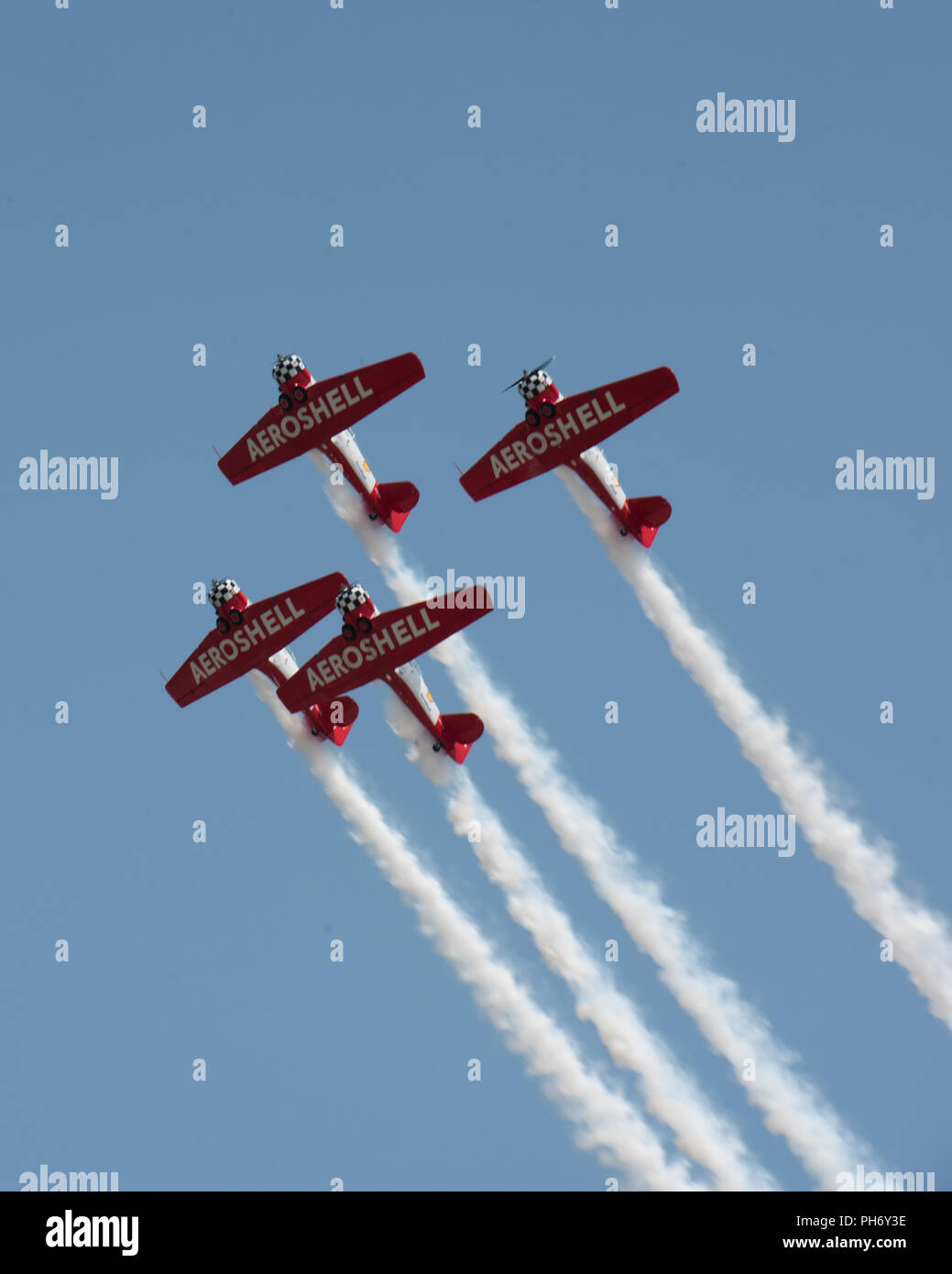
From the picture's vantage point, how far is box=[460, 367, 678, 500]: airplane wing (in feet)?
284

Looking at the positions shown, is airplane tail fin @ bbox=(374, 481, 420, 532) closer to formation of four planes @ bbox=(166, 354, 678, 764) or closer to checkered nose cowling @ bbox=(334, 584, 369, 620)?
formation of four planes @ bbox=(166, 354, 678, 764)

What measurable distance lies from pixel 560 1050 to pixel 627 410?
23.4m

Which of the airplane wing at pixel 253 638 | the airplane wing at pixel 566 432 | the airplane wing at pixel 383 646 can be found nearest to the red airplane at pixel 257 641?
the airplane wing at pixel 253 638

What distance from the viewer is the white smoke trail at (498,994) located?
274 ft

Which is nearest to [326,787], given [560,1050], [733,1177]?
[560,1050]

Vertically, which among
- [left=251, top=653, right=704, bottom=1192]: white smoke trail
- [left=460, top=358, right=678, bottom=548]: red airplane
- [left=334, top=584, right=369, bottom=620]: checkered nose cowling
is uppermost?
[left=460, top=358, right=678, bottom=548]: red airplane

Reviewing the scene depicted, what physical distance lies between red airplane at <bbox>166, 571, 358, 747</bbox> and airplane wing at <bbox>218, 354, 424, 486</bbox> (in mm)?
4952

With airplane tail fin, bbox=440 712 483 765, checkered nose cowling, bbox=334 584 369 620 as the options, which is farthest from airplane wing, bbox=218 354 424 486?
airplane tail fin, bbox=440 712 483 765

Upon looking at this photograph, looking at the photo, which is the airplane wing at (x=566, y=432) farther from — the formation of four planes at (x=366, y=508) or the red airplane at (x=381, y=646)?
the red airplane at (x=381, y=646)

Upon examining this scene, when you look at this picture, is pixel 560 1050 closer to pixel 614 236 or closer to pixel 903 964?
pixel 903 964

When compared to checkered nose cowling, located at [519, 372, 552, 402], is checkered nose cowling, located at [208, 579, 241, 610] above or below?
below

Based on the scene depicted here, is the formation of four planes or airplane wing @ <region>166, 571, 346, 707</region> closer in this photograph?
the formation of four planes

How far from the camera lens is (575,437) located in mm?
87812

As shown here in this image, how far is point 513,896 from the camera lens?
291 feet
